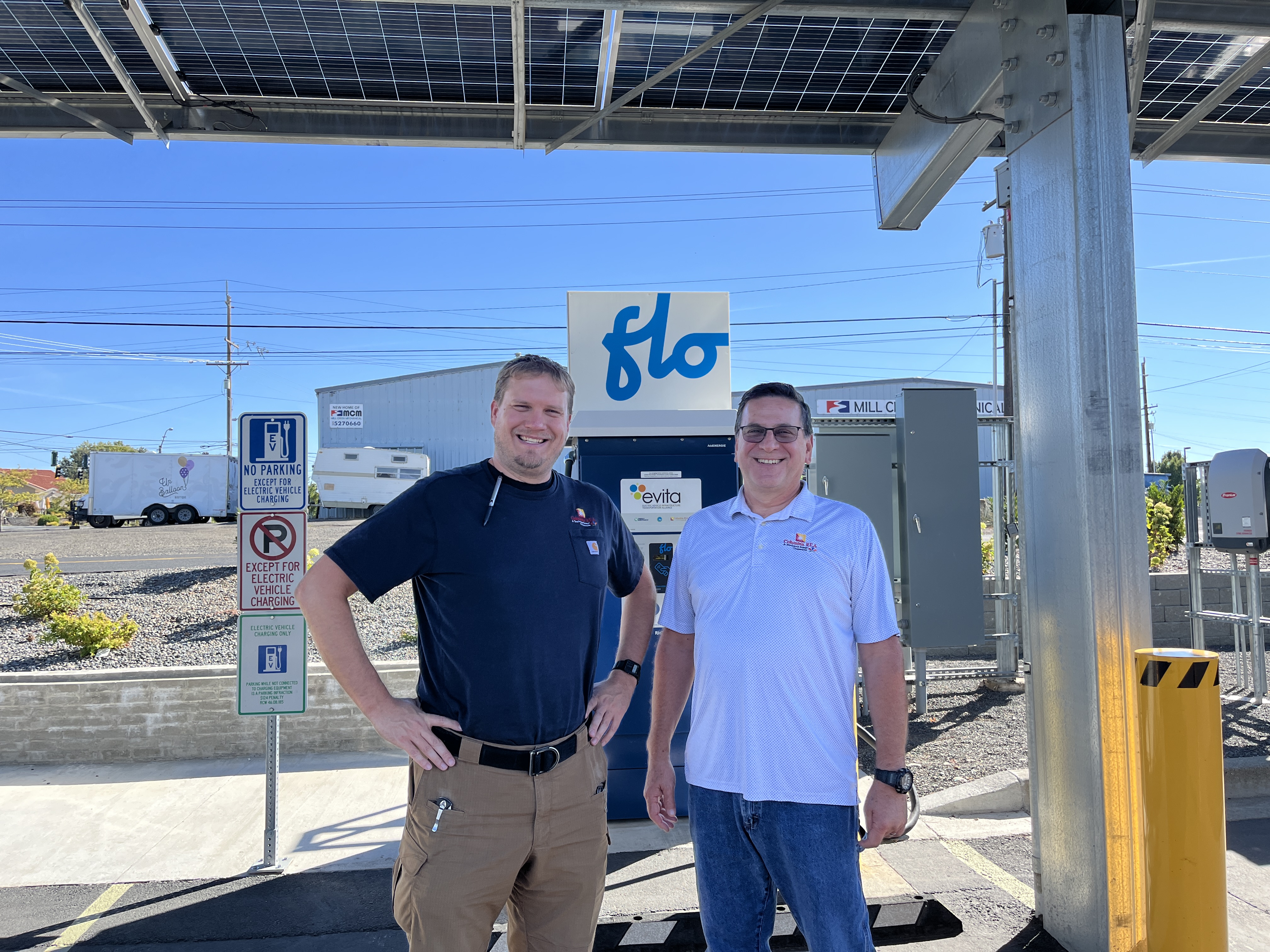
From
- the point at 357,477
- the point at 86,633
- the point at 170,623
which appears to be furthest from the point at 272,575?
→ the point at 357,477

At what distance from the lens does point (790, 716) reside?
2189mm

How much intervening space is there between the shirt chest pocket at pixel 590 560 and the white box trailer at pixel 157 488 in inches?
1410

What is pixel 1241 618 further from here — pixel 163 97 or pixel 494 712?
pixel 163 97

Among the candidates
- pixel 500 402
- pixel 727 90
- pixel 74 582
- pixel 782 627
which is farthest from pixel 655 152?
pixel 74 582

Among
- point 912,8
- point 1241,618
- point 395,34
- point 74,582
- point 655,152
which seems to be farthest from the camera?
point 74,582

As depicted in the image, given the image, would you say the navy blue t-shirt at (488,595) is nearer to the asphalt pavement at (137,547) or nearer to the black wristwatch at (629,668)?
the black wristwatch at (629,668)

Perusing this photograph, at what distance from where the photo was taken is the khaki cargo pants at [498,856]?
2.15m

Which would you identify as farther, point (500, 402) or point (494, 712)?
point (500, 402)

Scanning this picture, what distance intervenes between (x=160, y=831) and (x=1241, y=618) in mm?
8719

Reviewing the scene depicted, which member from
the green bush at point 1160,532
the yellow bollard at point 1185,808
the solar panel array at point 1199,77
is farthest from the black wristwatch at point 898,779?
the green bush at point 1160,532

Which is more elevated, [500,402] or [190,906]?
[500,402]

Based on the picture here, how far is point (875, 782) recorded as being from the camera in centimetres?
227

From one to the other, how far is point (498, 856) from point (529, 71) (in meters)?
4.01

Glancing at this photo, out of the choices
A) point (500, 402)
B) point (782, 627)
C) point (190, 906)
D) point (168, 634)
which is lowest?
point (190, 906)
